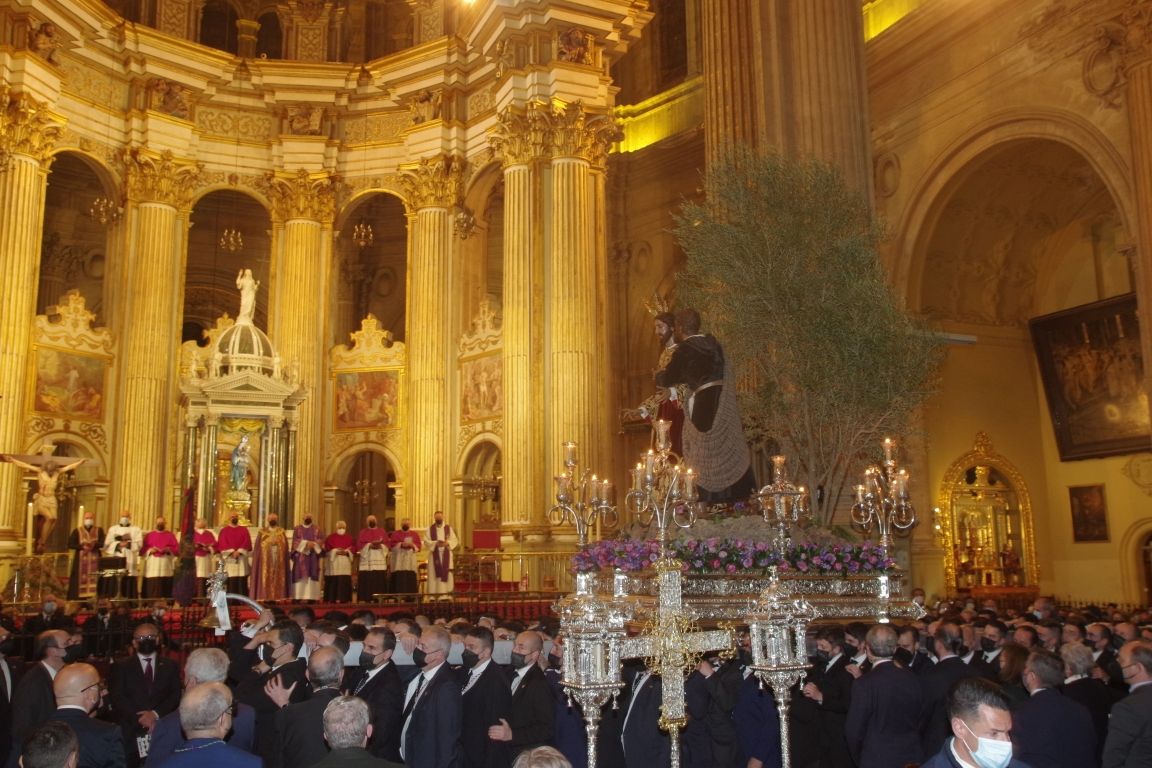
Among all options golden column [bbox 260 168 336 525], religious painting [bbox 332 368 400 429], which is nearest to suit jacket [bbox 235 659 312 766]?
golden column [bbox 260 168 336 525]

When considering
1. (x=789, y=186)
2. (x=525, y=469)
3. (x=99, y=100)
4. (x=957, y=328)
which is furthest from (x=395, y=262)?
(x=789, y=186)

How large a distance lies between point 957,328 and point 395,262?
17510 millimetres

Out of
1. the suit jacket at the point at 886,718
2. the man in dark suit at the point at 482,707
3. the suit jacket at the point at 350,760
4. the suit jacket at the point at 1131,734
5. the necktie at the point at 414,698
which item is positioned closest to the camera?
the suit jacket at the point at 350,760

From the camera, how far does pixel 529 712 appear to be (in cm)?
659

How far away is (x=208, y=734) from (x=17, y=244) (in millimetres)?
21319

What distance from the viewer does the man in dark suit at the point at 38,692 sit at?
22.2ft

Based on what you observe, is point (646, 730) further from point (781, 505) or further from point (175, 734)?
point (781, 505)

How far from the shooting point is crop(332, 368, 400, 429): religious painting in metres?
26.2

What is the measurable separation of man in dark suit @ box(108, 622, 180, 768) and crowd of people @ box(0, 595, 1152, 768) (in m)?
0.01

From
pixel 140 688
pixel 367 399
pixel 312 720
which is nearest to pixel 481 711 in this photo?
pixel 312 720

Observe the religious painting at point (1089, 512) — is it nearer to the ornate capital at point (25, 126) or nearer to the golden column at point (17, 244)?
the golden column at point (17, 244)

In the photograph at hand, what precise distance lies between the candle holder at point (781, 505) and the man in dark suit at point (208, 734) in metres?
5.90

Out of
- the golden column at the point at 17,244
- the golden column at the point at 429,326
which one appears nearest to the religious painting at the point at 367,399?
the golden column at the point at 429,326

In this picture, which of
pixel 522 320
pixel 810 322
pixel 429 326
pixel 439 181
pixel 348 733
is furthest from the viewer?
pixel 439 181
